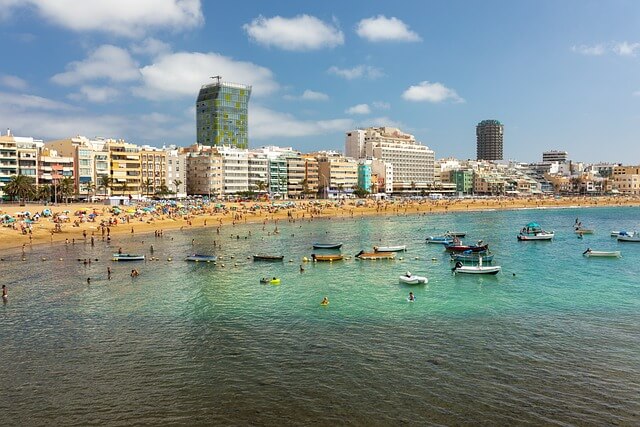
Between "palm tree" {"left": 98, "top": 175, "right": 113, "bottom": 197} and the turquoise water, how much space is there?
8126 centimetres

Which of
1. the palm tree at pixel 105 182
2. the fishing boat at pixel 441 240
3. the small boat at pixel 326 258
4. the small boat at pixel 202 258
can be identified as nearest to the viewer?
the small boat at pixel 202 258

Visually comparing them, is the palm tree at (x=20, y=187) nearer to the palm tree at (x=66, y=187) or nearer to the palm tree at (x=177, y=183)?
the palm tree at (x=66, y=187)

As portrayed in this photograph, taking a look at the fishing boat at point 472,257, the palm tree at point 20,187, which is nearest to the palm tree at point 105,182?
the palm tree at point 20,187

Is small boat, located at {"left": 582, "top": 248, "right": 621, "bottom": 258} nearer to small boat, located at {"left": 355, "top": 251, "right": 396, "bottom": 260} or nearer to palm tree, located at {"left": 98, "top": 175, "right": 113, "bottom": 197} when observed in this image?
small boat, located at {"left": 355, "top": 251, "right": 396, "bottom": 260}

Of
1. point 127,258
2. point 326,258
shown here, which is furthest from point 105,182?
point 326,258

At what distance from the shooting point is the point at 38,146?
129250mm

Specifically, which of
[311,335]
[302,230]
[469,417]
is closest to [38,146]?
[302,230]

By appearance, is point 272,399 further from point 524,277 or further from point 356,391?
point 524,277

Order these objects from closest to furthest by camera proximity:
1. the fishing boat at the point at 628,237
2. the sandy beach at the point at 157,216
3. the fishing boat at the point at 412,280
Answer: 1. the fishing boat at the point at 412,280
2. the sandy beach at the point at 157,216
3. the fishing boat at the point at 628,237

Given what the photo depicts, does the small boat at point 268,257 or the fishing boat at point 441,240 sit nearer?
the small boat at point 268,257

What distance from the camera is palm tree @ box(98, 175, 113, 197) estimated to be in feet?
423

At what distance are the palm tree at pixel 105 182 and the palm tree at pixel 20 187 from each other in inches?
743

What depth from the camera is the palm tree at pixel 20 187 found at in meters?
107

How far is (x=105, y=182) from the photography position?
12875 centimetres
